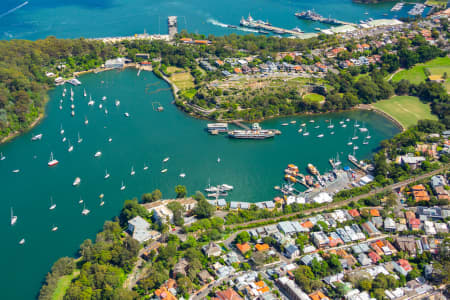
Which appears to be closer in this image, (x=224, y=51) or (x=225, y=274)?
(x=225, y=274)

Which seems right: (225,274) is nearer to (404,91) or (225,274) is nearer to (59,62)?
(404,91)

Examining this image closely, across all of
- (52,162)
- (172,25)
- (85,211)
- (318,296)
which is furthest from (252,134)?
(172,25)

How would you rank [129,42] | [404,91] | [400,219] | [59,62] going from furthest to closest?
[129,42] → [59,62] → [404,91] → [400,219]

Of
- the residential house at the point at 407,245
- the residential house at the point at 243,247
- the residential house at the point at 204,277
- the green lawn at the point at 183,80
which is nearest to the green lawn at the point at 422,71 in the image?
the green lawn at the point at 183,80

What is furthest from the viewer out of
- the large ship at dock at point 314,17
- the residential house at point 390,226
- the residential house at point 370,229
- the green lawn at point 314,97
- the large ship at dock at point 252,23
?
the large ship at dock at point 314,17

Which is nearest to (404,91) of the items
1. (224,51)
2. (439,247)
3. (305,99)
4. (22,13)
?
(305,99)

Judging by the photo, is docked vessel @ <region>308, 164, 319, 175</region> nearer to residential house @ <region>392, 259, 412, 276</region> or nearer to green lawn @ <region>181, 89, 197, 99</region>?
residential house @ <region>392, 259, 412, 276</region>

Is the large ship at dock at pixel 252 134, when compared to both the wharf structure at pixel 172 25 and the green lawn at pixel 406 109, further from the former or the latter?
the wharf structure at pixel 172 25
